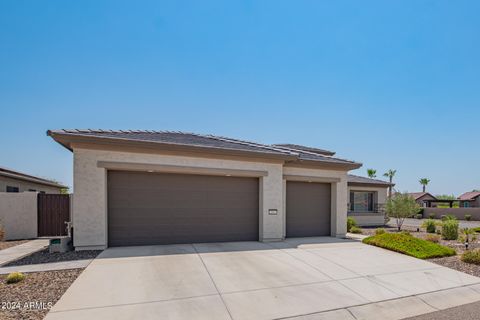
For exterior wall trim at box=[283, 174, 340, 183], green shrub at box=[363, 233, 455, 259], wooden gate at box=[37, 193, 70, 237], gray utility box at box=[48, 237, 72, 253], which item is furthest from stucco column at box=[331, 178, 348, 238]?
wooden gate at box=[37, 193, 70, 237]

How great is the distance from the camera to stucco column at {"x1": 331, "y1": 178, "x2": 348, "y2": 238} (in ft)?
43.1

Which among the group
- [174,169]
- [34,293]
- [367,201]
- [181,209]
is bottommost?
[367,201]

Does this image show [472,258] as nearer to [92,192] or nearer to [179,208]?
[179,208]

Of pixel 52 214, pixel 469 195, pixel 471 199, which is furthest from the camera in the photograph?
pixel 469 195

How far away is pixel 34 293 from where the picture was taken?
544 cm

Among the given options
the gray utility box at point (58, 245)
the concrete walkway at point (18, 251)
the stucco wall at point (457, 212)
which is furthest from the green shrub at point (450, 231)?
the stucco wall at point (457, 212)

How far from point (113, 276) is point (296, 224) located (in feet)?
27.5

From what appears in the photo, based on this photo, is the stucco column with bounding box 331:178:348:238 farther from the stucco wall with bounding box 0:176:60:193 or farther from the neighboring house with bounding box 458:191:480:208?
the neighboring house with bounding box 458:191:480:208

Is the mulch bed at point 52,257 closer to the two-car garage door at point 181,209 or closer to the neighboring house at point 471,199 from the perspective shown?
the two-car garage door at point 181,209

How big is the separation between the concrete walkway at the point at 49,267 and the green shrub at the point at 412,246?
10.5 m

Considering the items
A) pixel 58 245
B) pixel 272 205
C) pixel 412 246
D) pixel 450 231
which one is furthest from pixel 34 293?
pixel 450 231

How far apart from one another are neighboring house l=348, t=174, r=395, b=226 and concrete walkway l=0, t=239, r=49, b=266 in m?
20.3

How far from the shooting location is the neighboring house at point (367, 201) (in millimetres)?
22347

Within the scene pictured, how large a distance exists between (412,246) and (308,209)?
14.3 feet
